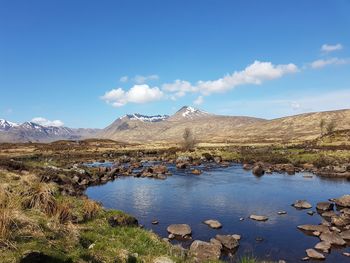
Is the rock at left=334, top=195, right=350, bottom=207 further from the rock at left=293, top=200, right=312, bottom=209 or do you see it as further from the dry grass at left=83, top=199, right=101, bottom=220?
the dry grass at left=83, top=199, right=101, bottom=220

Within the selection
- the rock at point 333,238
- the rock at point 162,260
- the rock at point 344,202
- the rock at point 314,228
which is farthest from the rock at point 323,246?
the rock at point 162,260

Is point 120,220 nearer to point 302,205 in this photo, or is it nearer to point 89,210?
point 89,210

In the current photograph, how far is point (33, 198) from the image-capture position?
1950cm

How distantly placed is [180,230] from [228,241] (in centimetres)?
563

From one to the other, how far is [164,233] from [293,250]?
12084mm

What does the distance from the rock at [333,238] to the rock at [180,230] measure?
12.6 metres

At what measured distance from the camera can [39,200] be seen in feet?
63.8

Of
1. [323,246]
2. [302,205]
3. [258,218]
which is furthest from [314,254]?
[302,205]

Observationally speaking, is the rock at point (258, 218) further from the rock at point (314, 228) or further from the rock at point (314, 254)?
the rock at point (314, 254)

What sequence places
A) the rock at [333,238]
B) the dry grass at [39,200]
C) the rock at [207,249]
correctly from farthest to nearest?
the rock at [333,238] < the rock at [207,249] < the dry grass at [39,200]

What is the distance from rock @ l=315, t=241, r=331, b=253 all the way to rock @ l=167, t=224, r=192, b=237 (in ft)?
38.2

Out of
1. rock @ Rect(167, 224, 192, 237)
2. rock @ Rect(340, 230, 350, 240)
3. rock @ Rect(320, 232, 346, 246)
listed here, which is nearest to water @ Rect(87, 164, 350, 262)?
rock @ Rect(167, 224, 192, 237)

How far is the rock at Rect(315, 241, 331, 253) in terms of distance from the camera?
1195 inches

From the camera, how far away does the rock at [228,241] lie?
30719 mm
